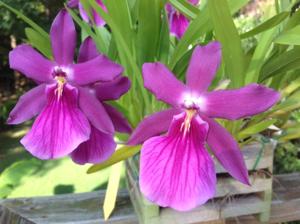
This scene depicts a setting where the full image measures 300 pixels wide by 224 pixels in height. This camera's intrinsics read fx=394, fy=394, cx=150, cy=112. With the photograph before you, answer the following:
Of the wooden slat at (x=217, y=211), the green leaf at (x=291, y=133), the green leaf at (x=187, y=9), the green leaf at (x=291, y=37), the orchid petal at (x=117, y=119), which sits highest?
the green leaf at (x=187, y=9)

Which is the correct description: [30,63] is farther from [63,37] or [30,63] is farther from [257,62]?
[257,62]

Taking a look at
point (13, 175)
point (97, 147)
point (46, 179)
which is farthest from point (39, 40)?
point (46, 179)

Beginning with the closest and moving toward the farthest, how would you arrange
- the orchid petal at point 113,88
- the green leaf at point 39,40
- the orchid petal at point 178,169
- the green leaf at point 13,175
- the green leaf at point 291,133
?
the orchid petal at point 178,169 < the orchid petal at point 113,88 < the green leaf at point 39,40 < the green leaf at point 291,133 < the green leaf at point 13,175

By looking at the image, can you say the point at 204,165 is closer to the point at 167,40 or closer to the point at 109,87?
the point at 109,87

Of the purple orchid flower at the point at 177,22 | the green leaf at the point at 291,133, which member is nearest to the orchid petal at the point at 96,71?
the purple orchid flower at the point at 177,22

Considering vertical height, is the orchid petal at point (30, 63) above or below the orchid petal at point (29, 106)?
above

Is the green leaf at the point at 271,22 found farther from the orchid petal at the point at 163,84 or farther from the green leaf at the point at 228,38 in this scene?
the orchid petal at the point at 163,84

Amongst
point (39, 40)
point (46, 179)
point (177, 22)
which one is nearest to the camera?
point (39, 40)

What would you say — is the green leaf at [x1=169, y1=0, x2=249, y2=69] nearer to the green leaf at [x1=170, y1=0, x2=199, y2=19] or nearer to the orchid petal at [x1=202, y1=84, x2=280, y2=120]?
the green leaf at [x1=170, y1=0, x2=199, y2=19]

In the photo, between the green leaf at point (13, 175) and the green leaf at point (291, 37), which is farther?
the green leaf at point (13, 175)
